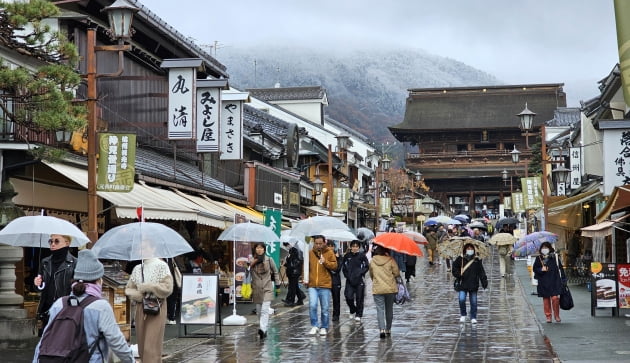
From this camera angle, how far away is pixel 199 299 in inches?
629

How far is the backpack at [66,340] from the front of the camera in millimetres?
7035

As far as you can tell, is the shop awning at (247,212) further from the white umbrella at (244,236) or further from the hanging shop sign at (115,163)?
the hanging shop sign at (115,163)

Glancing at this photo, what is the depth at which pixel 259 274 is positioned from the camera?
16484 millimetres

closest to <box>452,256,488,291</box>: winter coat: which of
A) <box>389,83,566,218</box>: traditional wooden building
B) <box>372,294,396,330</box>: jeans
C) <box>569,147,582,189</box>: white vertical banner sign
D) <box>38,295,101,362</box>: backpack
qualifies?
<box>372,294,396,330</box>: jeans

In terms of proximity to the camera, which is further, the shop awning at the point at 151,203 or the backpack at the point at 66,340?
the shop awning at the point at 151,203

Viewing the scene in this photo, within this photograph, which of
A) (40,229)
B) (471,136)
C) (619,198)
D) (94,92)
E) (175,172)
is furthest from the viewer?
(471,136)

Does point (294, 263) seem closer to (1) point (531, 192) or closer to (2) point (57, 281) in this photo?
(2) point (57, 281)

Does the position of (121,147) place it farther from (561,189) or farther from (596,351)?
(561,189)

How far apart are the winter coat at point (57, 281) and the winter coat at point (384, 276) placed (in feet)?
21.6

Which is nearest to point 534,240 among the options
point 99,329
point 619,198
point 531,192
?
point 619,198

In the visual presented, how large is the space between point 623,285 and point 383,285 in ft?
18.1

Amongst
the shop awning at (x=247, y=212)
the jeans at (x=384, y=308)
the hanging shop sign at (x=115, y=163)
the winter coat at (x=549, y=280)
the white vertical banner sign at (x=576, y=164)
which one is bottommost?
the jeans at (x=384, y=308)

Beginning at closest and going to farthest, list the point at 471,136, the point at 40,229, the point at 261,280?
1. the point at 40,229
2. the point at 261,280
3. the point at 471,136

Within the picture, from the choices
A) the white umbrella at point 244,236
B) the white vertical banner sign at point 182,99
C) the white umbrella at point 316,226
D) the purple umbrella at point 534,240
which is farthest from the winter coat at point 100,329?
the purple umbrella at point 534,240
